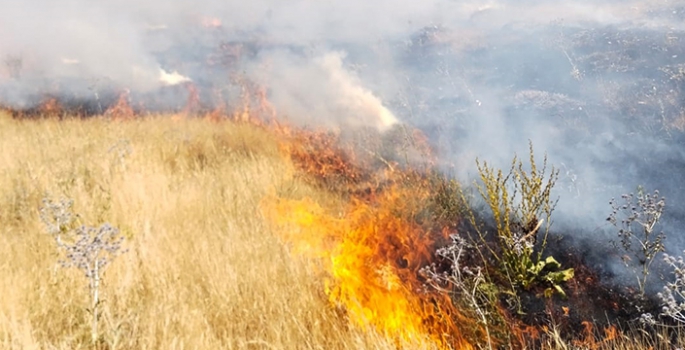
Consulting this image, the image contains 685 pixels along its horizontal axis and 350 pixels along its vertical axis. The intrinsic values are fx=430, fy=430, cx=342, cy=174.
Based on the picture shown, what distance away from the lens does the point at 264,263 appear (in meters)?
3.66

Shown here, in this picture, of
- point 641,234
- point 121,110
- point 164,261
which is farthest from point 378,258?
point 121,110

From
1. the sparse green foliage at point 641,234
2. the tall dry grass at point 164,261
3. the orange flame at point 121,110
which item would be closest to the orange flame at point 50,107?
the orange flame at point 121,110

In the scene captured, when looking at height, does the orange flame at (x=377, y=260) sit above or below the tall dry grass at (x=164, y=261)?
above

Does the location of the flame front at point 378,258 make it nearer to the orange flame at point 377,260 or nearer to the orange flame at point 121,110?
the orange flame at point 377,260

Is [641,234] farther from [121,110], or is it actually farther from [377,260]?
[121,110]

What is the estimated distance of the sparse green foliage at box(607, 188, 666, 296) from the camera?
10.6 ft

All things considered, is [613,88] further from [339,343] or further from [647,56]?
[339,343]

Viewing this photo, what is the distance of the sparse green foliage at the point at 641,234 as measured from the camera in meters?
3.23

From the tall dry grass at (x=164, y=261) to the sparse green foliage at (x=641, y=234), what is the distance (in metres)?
2.19

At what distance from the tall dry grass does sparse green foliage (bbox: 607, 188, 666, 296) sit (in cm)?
219

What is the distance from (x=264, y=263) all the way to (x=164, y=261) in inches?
35.1

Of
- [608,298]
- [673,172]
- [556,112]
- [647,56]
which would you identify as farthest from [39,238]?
[647,56]

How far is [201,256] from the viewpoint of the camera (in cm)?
383

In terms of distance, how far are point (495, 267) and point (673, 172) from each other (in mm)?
2657
